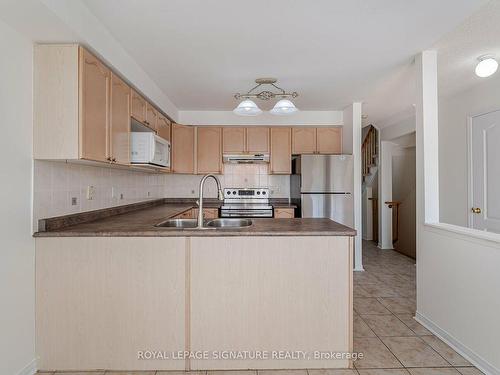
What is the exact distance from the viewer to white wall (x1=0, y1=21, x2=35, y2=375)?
166 centimetres

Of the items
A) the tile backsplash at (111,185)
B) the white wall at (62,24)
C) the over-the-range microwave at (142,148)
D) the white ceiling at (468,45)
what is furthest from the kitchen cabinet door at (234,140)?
the white ceiling at (468,45)

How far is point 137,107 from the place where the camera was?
2898mm

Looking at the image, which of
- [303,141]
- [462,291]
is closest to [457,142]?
[303,141]

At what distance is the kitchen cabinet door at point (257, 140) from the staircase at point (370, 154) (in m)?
2.47

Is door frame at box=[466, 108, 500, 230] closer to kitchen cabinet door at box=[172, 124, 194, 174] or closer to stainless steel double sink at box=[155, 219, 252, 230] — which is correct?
stainless steel double sink at box=[155, 219, 252, 230]

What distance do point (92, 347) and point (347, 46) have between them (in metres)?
2.89

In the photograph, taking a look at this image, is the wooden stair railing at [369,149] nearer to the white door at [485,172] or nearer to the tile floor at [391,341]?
the white door at [485,172]

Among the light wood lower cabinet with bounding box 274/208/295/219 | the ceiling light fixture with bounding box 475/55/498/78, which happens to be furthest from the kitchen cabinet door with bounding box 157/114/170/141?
the ceiling light fixture with bounding box 475/55/498/78

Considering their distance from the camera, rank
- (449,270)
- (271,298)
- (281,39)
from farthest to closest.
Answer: (281,39) → (449,270) → (271,298)

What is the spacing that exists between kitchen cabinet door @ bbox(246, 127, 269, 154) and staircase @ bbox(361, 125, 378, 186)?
2467 mm

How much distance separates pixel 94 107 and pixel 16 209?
2.62 ft

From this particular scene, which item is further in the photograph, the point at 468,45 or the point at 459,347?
the point at 468,45

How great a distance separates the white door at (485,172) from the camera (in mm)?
3096

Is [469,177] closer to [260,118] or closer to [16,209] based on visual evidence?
[260,118]
